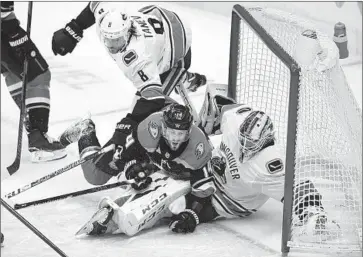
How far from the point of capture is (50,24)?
661cm

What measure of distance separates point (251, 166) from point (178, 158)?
0.94 feet

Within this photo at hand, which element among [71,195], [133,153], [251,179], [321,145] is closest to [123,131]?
[133,153]

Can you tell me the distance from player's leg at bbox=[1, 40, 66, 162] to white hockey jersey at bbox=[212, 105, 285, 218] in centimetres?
105

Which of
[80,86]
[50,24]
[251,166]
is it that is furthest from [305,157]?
[50,24]

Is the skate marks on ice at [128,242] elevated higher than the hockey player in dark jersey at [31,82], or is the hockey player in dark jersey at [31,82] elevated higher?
the hockey player in dark jersey at [31,82]

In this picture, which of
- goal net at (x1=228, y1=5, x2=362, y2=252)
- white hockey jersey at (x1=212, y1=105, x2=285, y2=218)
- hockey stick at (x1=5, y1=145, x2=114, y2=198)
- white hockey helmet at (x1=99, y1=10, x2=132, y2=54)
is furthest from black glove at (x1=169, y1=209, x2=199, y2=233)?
white hockey helmet at (x1=99, y1=10, x2=132, y2=54)

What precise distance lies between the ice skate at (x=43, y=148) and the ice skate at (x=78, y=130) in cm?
19

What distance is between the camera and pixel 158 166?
13.2 ft

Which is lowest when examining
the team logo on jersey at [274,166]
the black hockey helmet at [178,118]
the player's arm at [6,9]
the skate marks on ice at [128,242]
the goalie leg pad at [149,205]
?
the skate marks on ice at [128,242]

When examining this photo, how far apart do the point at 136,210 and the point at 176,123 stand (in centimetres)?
34

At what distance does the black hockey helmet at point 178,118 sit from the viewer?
3.76 m

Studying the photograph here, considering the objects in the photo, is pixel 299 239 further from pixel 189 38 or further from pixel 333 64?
pixel 189 38

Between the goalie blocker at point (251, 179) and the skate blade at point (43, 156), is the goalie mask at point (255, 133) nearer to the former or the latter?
the goalie blocker at point (251, 179)

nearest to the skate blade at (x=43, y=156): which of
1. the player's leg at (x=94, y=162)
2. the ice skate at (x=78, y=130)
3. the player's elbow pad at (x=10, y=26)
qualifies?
the ice skate at (x=78, y=130)
